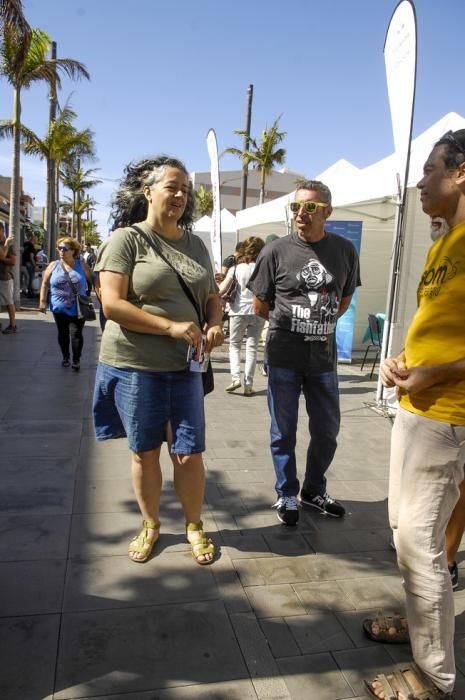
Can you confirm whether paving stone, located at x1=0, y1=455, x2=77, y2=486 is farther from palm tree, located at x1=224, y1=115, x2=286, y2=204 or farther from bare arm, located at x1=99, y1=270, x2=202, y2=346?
palm tree, located at x1=224, y1=115, x2=286, y2=204

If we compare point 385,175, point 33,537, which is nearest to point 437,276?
point 33,537

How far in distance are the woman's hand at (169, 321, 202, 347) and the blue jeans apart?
0.85 m

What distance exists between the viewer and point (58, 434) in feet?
15.2

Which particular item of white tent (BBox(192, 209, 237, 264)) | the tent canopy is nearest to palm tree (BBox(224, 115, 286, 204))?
white tent (BBox(192, 209, 237, 264))

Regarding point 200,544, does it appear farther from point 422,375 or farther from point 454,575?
point 422,375

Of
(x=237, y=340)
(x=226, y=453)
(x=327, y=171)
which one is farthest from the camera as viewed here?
(x=327, y=171)

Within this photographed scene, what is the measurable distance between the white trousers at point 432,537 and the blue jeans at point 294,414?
1.34 metres

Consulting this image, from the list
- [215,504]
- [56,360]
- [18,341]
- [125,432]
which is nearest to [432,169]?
[125,432]

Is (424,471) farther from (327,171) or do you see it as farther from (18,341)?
(327,171)

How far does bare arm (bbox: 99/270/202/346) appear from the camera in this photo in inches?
94.3

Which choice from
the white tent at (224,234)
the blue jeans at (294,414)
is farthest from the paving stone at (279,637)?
the white tent at (224,234)

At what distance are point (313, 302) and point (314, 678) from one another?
6.01ft

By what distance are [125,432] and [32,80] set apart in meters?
14.8

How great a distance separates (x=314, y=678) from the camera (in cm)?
199
